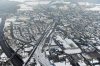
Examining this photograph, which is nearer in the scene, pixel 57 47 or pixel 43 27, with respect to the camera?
pixel 57 47

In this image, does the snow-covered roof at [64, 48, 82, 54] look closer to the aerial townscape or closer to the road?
the aerial townscape

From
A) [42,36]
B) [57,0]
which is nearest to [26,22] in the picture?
[42,36]

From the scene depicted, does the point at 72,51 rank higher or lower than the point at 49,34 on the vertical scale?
lower

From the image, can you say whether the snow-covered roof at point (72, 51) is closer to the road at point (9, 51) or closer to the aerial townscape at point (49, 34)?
the aerial townscape at point (49, 34)

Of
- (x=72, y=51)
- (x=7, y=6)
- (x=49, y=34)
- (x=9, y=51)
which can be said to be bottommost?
(x=72, y=51)

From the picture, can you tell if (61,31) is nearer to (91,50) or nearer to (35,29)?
(35,29)

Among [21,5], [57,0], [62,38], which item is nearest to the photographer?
[62,38]

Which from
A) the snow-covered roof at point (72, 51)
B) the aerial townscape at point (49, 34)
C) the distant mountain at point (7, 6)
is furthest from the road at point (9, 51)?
the distant mountain at point (7, 6)

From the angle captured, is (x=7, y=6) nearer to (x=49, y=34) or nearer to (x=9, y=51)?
(x=49, y=34)

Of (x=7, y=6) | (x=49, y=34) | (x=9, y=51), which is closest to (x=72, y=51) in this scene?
(x=49, y=34)
